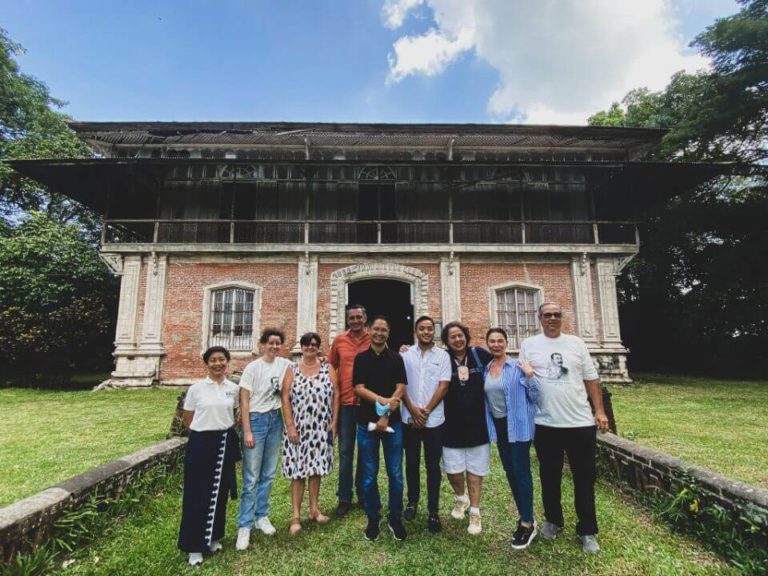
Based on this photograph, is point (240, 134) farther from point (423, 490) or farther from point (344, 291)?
point (423, 490)

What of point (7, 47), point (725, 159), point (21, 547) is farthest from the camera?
point (7, 47)

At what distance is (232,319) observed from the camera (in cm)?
1230

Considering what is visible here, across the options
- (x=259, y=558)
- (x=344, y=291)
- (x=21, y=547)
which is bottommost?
(x=259, y=558)

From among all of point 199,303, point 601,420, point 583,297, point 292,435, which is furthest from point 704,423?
point 199,303

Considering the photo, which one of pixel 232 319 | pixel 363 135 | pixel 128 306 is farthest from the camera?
pixel 363 135

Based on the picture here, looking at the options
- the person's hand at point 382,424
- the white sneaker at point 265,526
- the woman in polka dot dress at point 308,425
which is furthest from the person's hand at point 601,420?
the white sneaker at point 265,526

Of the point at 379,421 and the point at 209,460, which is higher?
the point at 379,421

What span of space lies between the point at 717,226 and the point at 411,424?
1703 centimetres

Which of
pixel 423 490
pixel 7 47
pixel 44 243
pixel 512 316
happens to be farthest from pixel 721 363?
pixel 7 47

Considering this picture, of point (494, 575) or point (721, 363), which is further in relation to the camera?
point (721, 363)

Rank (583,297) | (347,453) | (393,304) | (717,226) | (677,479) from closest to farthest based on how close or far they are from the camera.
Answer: (677,479), (347,453), (583,297), (717,226), (393,304)

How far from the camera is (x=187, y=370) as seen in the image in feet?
39.1

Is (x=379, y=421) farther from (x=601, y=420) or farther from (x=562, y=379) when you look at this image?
(x=601, y=420)

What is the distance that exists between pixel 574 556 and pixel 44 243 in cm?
1597
